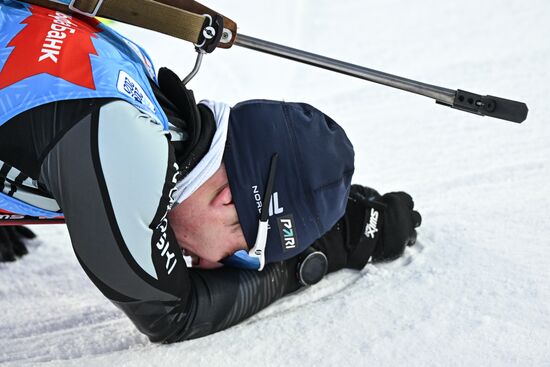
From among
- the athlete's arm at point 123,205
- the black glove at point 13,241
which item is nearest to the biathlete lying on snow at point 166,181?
the athlete's arm at point 123,205

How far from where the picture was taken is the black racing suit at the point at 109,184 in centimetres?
97

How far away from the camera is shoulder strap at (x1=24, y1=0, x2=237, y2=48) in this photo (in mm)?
1136

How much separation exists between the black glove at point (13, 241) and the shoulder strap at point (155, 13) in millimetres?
733

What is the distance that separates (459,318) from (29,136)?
79cm

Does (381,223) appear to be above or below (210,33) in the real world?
below

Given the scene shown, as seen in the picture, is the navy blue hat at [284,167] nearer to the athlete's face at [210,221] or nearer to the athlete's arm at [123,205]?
the athlete's face at [210,221]

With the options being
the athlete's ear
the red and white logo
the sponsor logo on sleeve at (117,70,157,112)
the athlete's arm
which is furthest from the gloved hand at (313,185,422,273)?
the red and white logo

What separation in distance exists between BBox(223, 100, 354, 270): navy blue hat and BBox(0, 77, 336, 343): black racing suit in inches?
5.9

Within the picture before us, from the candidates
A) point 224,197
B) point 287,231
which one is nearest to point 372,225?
point 287,231

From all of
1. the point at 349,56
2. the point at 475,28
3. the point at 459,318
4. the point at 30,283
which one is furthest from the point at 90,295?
the point at 475,28

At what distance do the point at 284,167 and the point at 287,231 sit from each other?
0.12 m

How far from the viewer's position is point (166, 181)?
104 centimetres

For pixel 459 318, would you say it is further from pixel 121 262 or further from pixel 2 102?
pixel 2 102

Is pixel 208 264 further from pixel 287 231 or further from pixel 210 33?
pixel 210 33
